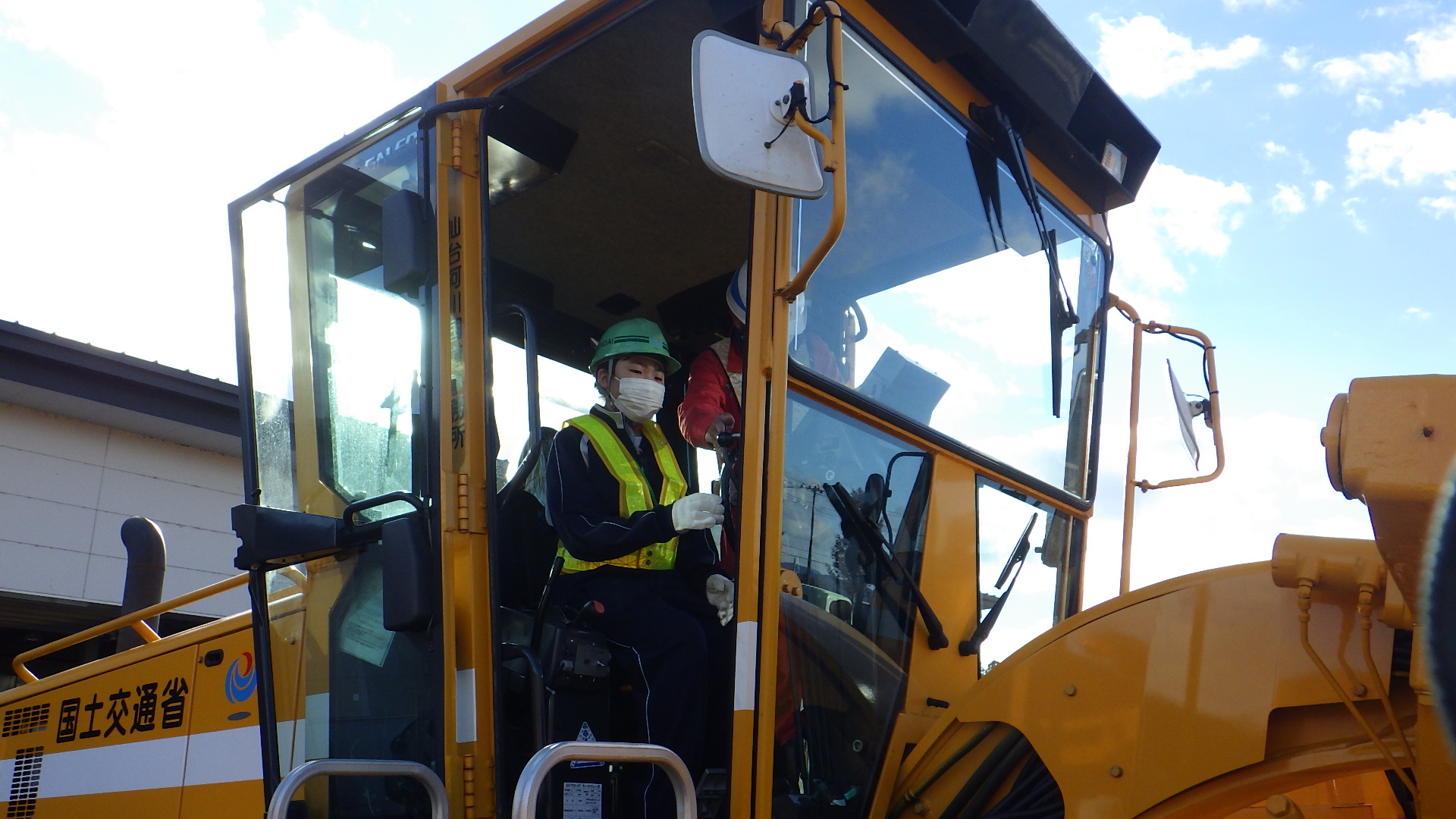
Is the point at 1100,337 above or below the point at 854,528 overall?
above

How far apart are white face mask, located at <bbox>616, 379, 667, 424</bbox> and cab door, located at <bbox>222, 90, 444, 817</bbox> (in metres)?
0.59

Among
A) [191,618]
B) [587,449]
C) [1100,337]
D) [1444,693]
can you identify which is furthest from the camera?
[191,618]

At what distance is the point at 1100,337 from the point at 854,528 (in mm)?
1306

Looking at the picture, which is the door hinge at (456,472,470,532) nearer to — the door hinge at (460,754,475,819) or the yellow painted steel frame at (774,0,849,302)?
the door hinge at (460,754,475,819)

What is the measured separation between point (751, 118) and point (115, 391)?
344 inches

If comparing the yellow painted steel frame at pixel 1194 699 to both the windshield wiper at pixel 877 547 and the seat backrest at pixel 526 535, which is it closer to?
the windshield wiper at pixel 877 547

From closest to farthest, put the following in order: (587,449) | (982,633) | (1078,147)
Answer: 1. (982,633)
2. (587,449)
3. (1078,147)

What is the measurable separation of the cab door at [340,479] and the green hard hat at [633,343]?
576mm

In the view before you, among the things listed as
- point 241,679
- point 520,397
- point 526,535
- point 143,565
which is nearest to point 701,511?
point 526,535

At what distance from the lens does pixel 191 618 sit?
29.7 feet

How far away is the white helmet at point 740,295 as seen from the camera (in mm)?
2540

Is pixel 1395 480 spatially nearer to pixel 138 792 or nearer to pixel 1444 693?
pixel 1444 693

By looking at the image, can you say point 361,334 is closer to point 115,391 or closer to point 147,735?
point 147,735

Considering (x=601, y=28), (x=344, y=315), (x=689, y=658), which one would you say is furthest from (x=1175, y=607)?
(x=344, y=315)
